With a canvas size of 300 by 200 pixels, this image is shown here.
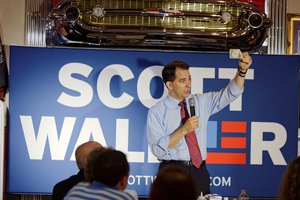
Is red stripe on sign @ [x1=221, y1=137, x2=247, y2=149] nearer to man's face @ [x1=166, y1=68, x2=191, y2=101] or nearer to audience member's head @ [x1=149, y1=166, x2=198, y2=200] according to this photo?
man's face @ [x1=166, y1=68, x2=191, y2=101]

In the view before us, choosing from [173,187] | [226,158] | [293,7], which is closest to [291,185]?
[173,187]

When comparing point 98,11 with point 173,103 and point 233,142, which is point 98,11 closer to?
point 173,103

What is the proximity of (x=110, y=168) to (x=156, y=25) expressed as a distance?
10.6 feet

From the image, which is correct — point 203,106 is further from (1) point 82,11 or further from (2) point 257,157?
(1) point 82,11

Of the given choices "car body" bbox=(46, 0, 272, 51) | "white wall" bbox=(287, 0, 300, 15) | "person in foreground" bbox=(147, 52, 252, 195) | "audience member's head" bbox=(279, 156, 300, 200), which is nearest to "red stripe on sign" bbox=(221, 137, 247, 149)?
"person in foreground" bbox=(147, 52, 252, 195)

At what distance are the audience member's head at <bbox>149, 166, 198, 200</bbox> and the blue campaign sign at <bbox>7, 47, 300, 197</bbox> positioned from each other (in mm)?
3236

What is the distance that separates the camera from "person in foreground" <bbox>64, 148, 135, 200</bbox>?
2.86m

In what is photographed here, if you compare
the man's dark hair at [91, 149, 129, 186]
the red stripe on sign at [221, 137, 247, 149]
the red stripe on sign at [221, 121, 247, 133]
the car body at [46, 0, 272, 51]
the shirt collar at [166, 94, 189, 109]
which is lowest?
the red stripe on sign at [221, 137, 247, 149]

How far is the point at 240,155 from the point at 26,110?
2.06 m

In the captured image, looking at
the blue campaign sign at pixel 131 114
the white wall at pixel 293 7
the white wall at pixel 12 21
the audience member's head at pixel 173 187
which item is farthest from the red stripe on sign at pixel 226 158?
the audience member's head at pixel 173 187

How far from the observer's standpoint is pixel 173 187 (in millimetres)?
2396

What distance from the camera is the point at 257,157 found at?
5770 mm

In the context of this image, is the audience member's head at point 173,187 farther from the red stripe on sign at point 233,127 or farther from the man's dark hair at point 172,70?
the red stripe on sign at point 233,127

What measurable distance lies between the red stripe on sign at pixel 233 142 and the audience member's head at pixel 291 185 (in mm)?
3126
